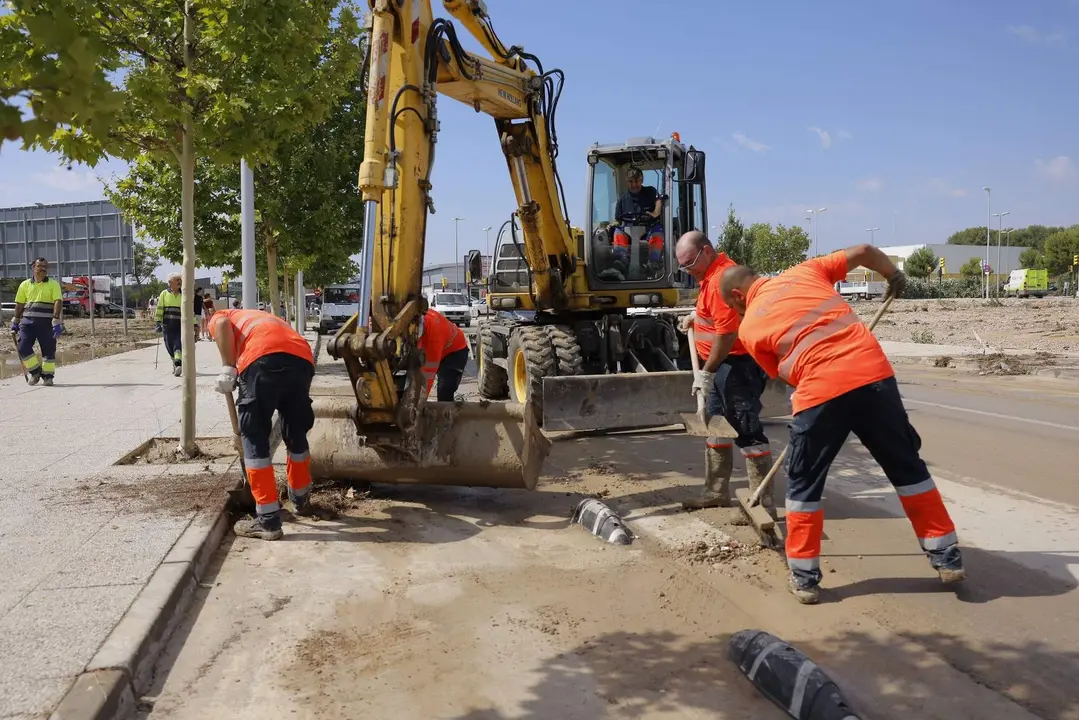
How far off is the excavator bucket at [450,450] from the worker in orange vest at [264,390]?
453 millimetres

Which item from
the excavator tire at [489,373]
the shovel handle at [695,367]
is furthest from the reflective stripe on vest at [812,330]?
the excavator tire at [489,373]

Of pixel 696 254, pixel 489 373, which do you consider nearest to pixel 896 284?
pixel 696 254

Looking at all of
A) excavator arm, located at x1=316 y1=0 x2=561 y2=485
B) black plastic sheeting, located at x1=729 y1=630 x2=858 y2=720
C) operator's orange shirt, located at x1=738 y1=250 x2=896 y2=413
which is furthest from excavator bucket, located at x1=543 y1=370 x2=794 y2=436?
black plastic sheeting, located at x1=729 y1=630 x2=858 y2=720

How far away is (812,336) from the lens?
4273 mm

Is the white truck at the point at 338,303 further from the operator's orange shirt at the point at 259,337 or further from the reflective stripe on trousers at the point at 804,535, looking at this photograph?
the reflective stripe on trousers at the point at 804,535

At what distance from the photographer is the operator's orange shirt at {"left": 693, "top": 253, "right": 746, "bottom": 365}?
546 cm

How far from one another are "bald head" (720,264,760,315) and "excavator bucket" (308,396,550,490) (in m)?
1.81

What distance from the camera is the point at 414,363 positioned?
5.91m

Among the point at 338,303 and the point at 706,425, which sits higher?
the point at 338,303

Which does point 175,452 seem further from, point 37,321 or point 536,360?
point 37,321

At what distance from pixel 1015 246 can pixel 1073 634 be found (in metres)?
126

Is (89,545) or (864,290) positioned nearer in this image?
(89,545)

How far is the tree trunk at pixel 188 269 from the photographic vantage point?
24.0 ft

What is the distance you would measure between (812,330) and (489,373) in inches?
269
